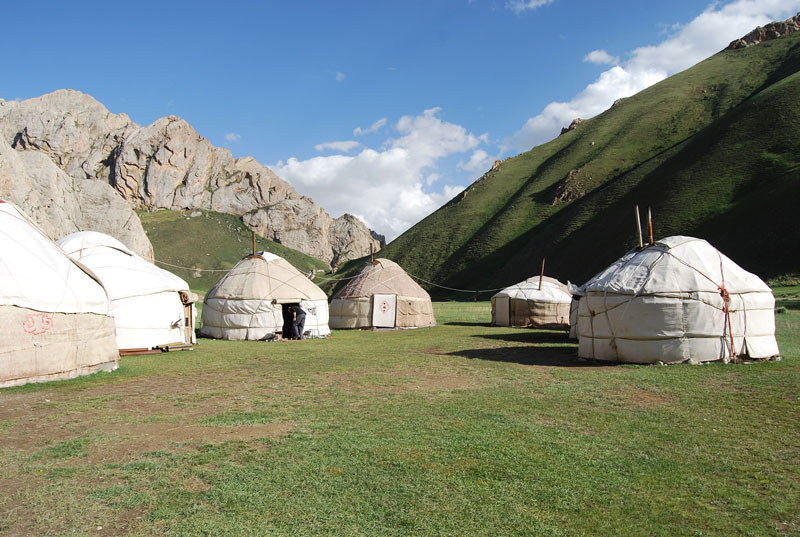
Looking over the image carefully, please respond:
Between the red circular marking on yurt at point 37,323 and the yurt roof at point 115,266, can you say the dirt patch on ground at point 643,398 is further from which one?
the yurt roof at point 115,266

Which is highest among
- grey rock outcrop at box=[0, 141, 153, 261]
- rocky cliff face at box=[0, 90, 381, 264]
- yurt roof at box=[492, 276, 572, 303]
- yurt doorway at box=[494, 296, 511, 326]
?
rocky cliff face at box=[0, 90, 381, 264]

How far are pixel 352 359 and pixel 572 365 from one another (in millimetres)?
4805

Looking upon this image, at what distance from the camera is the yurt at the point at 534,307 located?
942 inches

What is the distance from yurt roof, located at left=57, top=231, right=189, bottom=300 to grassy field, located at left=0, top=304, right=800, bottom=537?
195 inches

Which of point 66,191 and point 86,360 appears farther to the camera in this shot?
point 66,191

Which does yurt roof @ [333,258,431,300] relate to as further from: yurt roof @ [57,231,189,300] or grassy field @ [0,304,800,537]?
grassy field @ [0,304,800,537]

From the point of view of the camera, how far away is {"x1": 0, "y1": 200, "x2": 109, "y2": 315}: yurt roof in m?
8.31

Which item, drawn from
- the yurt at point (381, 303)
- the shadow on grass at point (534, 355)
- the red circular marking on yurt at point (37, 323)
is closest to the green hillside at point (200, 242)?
the yurt at point (381, 303)

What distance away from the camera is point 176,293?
14.8 m

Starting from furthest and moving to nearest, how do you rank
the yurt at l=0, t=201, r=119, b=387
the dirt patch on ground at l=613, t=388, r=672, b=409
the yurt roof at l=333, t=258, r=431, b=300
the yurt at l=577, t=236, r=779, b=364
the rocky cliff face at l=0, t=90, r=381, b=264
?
the rocky cliff face at l=0, t=90, r=381, b=264, the yurt roof at l=333, t=258, r=431, b=300, the yurt at l=577, t=236, r=779, b=364, the yurt at l=0, t=201, r=119, b=387, the dirt patch on ground at l=613, t=388, r=672, b=409

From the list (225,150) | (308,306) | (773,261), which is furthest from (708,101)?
(225,150)

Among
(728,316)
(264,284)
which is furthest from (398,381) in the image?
(264,284)

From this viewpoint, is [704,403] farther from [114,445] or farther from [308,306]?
[308,306]

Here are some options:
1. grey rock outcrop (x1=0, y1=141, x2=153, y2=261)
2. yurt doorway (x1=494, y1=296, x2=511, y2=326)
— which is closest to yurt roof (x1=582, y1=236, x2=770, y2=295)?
yurt doorway (x1=494, y1=296, x2=511, y2=326)
